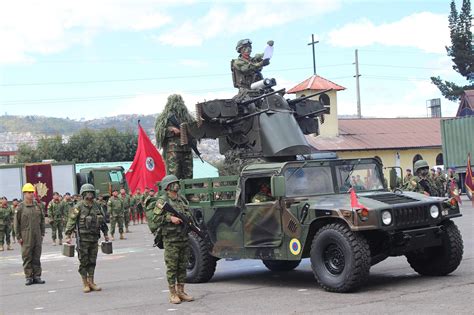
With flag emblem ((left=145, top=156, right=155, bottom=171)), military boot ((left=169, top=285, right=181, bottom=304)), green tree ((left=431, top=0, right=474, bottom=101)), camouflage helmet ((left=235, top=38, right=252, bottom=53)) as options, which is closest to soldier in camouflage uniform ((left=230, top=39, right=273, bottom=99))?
camouflage helmet ((left=235, top=38, right=252, bottom=53))

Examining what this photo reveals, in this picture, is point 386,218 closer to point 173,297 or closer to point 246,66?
point 173,297

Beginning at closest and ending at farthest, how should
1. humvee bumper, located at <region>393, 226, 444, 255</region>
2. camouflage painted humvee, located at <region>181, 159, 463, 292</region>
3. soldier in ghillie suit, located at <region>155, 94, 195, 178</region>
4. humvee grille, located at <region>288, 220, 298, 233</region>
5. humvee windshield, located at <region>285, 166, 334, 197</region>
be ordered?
camouflage painted humvee, located at <region>181, 159, 463, 292</region>, humvee bumper, located at <region>393, 226, 444, 255</region>, humvee grille, located at <region>288, 220, 298, 233</region>, humvee windshield, located at <region>285, 166, 334, 197</region>, soldier in ghillie suit, located at <region>155, 94, 195, 178</region>

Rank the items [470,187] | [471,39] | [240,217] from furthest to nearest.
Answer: [471,39] < [470,187] < [240,217]

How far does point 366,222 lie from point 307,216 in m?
0.99

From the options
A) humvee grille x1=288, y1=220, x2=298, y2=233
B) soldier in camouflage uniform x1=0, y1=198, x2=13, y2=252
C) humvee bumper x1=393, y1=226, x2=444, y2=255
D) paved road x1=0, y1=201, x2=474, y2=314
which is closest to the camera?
paved road x1=0, y1=201, x2=474, y2=314

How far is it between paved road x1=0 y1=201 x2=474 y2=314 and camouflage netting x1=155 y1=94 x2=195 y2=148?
2.69 m

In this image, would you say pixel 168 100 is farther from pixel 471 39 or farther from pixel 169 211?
pixel 471 39

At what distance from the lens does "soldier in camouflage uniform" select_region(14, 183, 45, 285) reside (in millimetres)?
13984

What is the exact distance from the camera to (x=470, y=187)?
30266 mm

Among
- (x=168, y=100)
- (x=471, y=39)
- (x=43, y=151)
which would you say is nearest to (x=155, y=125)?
(x=168, y=100)

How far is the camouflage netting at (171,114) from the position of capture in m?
14.7

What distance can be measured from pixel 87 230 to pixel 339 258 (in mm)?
4478

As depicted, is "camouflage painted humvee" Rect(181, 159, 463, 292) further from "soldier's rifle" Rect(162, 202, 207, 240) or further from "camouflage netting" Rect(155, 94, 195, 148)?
"camouflage netting" Rect(155, 94, 195, 148)

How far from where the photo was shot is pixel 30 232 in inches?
567
